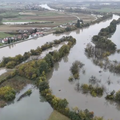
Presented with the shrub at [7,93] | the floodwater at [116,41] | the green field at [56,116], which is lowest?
the green field at [56,116]

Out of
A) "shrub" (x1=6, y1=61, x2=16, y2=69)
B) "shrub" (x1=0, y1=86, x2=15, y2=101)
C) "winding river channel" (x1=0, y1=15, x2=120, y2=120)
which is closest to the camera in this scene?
"winding river channel" (x1=0, y1=15, x2=120, y2=120)

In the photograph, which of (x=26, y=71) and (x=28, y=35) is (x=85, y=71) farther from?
(x=28, y=35)

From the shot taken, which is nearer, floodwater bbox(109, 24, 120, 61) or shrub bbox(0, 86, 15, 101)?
shrub bbox(0, 86, 15, 101)

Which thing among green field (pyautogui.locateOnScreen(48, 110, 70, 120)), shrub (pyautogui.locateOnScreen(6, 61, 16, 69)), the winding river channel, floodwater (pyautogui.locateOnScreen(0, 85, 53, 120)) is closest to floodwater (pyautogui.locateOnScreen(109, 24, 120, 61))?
the winding river channel

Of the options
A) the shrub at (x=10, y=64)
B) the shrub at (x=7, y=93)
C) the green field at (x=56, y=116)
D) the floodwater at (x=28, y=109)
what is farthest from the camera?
the shrub at (x=10, y=64)

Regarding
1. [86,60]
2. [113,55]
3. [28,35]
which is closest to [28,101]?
[86,60]

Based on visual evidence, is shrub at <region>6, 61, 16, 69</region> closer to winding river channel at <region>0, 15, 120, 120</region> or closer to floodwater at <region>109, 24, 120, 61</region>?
winding river channel at <region>0, 15, 120, 120</region>

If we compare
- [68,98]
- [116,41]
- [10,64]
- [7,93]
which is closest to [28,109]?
[7,93]

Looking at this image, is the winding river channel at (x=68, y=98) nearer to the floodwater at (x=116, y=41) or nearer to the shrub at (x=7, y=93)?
the floodwater at (x=116, y=41)

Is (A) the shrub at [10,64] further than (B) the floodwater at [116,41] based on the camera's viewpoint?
No

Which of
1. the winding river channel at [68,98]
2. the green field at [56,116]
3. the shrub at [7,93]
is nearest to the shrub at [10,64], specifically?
the winding river channel at [68,98]
